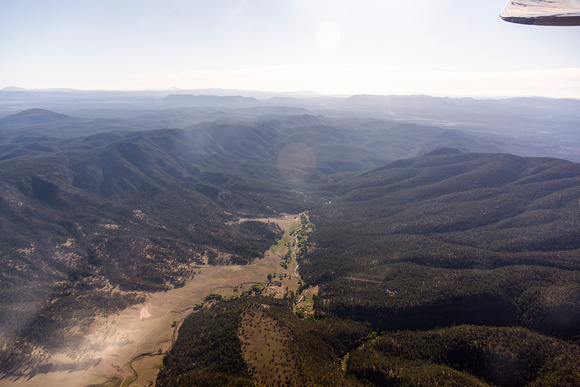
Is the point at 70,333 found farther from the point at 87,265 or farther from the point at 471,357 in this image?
the point at 471,357

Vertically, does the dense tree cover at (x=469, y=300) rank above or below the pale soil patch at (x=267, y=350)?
above

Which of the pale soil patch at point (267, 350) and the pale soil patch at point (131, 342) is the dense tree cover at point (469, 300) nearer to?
the pale soil patch at point (267, 350)

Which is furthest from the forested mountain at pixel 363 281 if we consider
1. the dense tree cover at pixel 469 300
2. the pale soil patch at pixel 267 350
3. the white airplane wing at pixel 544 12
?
the white airplane wing at pixel 544 12

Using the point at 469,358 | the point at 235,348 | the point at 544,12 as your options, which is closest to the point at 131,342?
the point at 235,348

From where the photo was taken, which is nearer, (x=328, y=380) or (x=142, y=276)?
(x=328, y=380)

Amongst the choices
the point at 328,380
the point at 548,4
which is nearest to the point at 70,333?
the point at 328,380

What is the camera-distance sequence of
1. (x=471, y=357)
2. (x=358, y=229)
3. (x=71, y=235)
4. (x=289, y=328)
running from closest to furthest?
(x=471, y=357)
(x=289, y=328)
(x=71, y=235)
(x=358, y=229)

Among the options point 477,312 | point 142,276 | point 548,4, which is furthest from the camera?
point 142,276
